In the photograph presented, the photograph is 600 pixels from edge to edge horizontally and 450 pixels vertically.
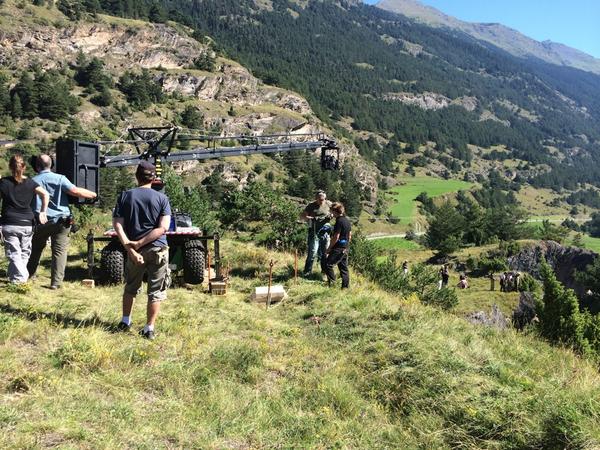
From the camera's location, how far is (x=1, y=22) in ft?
431

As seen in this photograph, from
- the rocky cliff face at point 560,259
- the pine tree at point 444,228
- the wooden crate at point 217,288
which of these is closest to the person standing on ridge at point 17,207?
the wooden crate at point 217,288

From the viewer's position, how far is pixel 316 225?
32.8 ft

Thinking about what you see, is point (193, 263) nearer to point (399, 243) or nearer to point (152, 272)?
point (152, 272)

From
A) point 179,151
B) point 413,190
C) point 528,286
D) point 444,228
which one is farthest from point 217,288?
point 413,190

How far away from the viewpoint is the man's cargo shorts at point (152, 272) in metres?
5.28

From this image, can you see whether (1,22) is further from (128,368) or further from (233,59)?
(128,368)

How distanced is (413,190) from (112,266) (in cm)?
→ 16293

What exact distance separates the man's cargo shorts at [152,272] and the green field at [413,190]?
129m

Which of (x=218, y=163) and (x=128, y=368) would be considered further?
(x=218, y=163)

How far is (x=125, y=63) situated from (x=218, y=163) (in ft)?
186

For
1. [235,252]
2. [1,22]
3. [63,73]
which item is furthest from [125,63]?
[235,252]

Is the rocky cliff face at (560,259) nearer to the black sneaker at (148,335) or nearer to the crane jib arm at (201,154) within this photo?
the crane jib arm at (201,154)

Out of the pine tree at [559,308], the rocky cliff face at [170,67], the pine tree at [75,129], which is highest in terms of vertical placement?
the rocky cliff face at [170,67]

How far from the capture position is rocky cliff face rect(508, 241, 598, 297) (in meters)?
68.2
